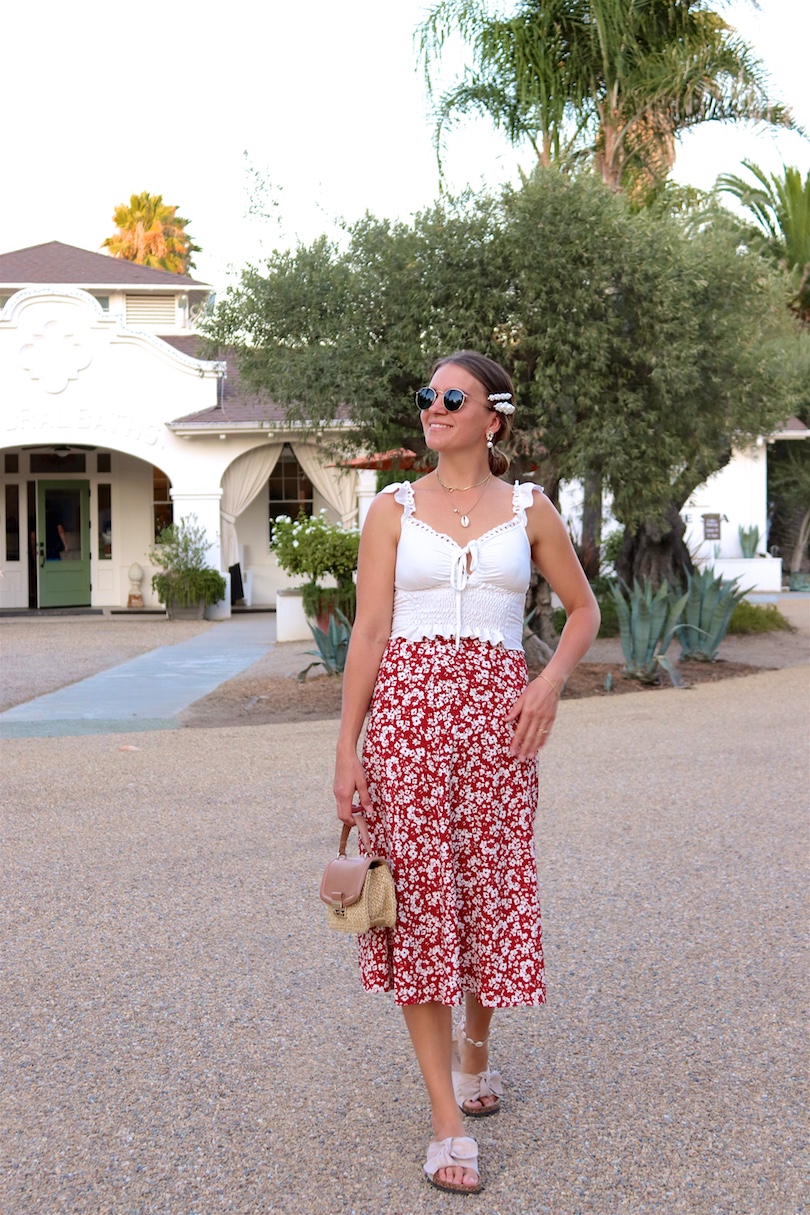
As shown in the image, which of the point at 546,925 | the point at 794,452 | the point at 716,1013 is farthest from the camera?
the point at 794,452

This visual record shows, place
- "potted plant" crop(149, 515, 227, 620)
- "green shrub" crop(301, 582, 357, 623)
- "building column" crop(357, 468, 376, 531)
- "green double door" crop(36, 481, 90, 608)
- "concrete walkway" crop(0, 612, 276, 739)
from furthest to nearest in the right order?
"green double door" crop(36, 481, 90, 608) → "building column" crop(357, 468, 376, 531) → "potted plant" crop(149, 515, 227, 620) → "green shrub" crop(301, 582, 357, 623) → "concrete walkway" crop(0, 612, 276, 739)

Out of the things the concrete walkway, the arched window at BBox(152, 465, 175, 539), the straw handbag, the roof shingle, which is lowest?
the concrete walkway

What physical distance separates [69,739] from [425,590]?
7.07 meters

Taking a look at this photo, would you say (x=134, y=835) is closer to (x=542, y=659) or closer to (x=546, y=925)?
(x=546, y=925)

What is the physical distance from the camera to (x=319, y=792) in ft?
24.8

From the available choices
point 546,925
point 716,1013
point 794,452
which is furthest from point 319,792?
point 794,452

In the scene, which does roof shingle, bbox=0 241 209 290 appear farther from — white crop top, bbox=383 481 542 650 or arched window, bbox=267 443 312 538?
white crop top, bbox=383 481 542 650

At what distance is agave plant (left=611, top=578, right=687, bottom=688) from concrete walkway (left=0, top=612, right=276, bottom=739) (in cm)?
393

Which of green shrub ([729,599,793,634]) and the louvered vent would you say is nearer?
green shrub ([729,599,793,634])

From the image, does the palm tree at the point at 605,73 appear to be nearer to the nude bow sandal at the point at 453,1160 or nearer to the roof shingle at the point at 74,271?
the roof shingle at the point at 74,271

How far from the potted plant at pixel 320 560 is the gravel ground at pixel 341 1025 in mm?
8096

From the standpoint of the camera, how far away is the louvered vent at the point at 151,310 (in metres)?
25.6

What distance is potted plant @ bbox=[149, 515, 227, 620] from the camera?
20828mm

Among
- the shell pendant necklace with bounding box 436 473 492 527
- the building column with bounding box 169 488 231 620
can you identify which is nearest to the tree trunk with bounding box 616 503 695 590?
the building column with bounding box 169 488 231 620
